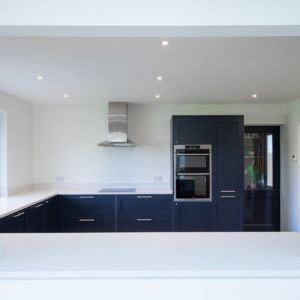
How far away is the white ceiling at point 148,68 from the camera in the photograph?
210cm

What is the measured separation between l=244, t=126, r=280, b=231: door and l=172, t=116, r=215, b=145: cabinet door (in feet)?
3.07

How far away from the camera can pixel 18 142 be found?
411cm

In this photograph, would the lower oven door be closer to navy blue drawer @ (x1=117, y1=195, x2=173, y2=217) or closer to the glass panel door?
navy blue drawer @ (x1=117, y1=195, x2=173, y2=217)

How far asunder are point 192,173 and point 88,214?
171 cm

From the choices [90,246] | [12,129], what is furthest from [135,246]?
[12,129]

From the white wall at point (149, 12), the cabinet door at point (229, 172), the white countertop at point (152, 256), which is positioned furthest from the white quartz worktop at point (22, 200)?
the white wall at point (149, 12)

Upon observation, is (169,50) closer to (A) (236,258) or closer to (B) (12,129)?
(A) (236,258)

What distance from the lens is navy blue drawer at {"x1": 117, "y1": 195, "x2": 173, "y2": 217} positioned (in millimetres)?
4031

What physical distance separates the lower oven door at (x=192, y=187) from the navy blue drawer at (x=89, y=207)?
106 centimetres

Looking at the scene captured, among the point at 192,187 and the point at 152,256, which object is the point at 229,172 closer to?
the point at 192,187

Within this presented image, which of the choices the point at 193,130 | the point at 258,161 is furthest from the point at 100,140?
the point at 258,161

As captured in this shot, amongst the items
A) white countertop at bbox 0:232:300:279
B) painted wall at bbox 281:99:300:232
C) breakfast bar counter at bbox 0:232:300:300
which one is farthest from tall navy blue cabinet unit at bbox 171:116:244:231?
breakfast bar counter at bbox 0:232:300:300

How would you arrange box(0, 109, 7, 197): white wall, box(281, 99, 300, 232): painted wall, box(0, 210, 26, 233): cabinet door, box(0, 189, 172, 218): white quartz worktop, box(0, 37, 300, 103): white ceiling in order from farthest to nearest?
box(281, 99, 300, 232): painted wall
box(0, 109, 7, 197): white wall
box(0, 189, 172, 218): white quartz worktop
box(0, 210, 26, 233): cabinet door
box(0, 37, 300, 103): white ceiling

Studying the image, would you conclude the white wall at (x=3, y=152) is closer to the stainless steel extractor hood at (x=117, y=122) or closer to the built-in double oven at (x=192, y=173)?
the stainless steel extractor hood at (x=117, y=122)
